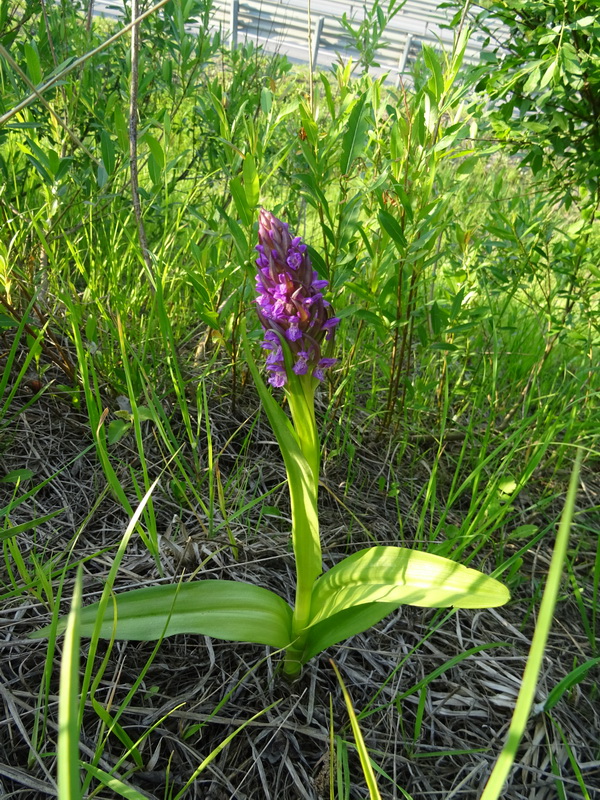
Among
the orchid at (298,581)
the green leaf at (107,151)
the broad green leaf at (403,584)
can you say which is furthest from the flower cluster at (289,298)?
the green leaf at (107,151)

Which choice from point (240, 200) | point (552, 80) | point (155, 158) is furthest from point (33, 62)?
point (552, 80)

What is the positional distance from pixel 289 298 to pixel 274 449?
0.74 m

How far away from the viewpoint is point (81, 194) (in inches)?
77.0

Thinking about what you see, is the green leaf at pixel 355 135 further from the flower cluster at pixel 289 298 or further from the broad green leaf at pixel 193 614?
the broad green leaf at pixel 193 614

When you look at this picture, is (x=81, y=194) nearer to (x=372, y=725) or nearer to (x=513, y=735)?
(x=372, y=725)

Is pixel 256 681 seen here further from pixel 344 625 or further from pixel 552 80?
pixel 552 80

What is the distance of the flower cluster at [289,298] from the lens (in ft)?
3.55

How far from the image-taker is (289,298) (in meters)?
1.10

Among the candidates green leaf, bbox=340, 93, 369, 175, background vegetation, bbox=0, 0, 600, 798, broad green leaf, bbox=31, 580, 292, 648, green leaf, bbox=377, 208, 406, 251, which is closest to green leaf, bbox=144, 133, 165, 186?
background vegetation, bbox=0, 0, 600, 798

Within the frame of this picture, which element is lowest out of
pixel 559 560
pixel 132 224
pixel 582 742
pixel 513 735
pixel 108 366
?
pixel 582 742

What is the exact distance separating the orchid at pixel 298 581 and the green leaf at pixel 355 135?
493 millimetres

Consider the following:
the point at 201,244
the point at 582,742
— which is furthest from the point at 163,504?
the point at 201,244

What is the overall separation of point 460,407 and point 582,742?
1110 mm

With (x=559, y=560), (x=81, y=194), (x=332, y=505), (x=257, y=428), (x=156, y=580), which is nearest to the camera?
(x=559, y=560)
